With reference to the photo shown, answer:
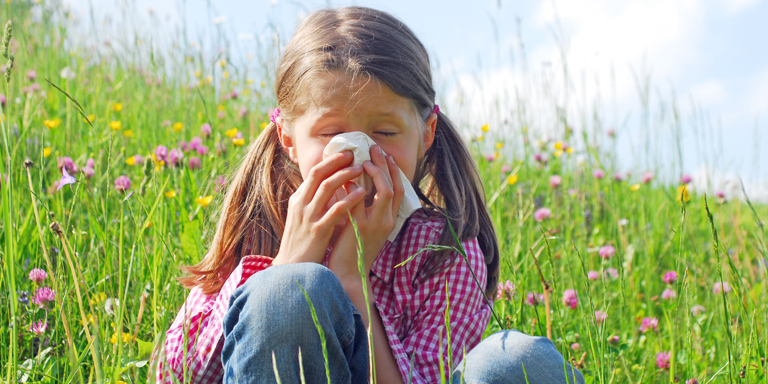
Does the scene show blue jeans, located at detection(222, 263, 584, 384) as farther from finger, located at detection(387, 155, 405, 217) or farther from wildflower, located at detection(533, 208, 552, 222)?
wildflower, located at detection(533, 208, 552, 222)

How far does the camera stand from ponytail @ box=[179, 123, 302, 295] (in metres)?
1.39

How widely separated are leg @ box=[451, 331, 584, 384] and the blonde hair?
317 millimetres

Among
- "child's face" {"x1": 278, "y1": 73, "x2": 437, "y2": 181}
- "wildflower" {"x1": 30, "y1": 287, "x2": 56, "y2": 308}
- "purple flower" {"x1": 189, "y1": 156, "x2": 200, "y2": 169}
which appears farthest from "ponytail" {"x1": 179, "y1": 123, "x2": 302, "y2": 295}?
"purple flower" {"x1": 189, "y1": 156, "x2": 200, "y2": 169}

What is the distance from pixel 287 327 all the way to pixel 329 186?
1.30 feet

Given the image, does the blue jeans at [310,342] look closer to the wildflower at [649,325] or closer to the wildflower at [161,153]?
the wildflower at [649,325]

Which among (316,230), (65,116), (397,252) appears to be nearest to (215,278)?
(316,230)

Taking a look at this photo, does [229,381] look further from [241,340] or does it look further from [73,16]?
[73,16]

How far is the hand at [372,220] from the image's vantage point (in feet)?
4.05

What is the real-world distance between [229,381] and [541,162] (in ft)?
8.35

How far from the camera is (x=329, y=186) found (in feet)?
4.02

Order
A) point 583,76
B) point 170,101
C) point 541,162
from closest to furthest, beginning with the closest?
point 583,76 → point 541,162 → point 170,101

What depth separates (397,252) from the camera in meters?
1.43

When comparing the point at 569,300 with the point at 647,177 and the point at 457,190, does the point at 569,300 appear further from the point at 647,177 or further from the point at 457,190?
the point at 647,177

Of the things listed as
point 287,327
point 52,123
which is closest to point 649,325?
point 287,327
